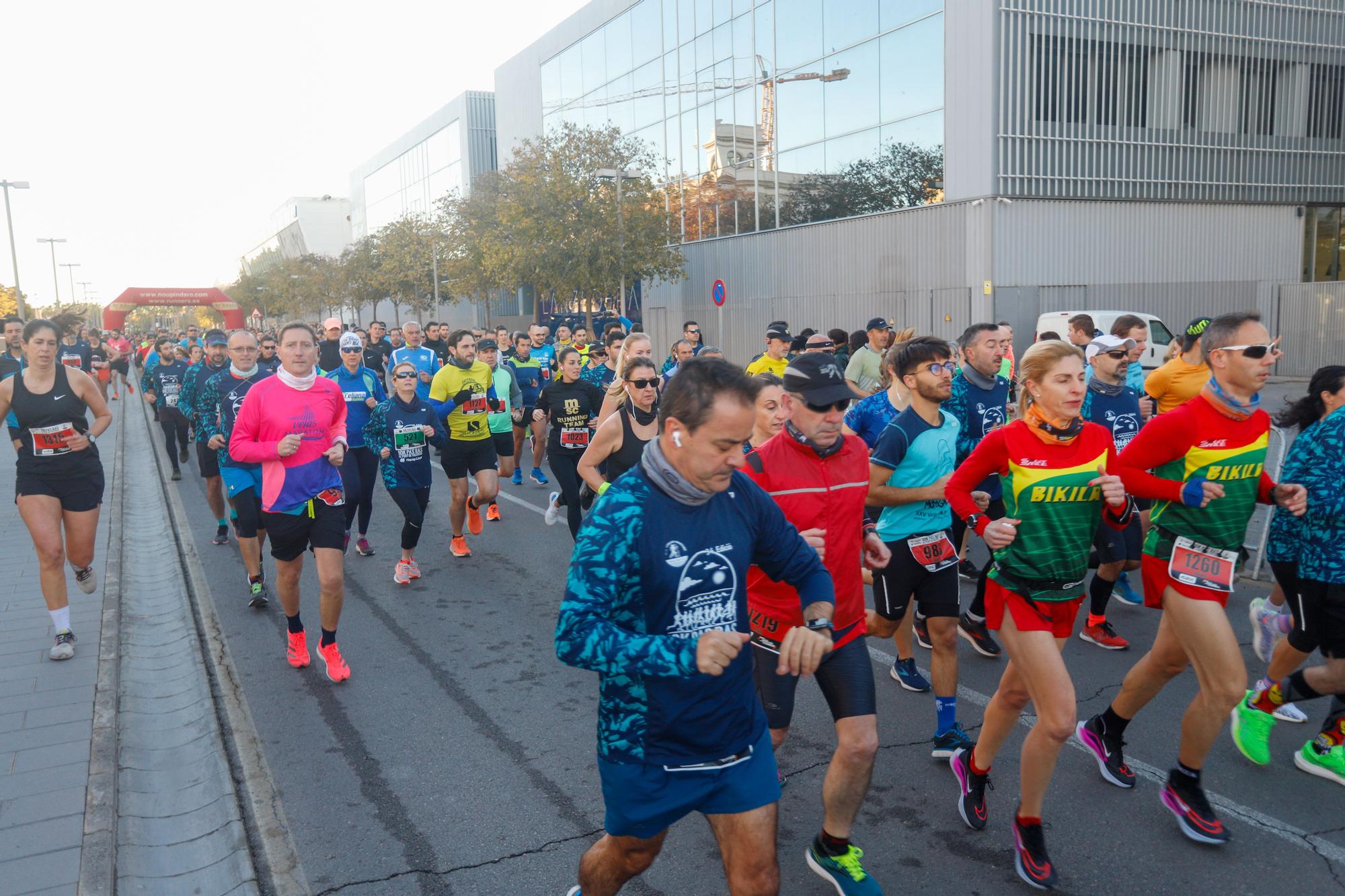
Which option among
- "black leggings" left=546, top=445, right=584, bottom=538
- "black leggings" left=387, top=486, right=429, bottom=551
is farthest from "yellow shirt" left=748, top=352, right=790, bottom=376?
"black leggings" left=387, top=486, right=429, bottom=551

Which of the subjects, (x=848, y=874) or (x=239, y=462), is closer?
(x=848, y=874)

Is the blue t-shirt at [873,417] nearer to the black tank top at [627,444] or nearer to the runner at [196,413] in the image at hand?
the black tank top at [627,444]

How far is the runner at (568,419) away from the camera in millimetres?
8906

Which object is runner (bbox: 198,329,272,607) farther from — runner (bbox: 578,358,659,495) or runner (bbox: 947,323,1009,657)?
runner (bbox: 947,323,1009,657)

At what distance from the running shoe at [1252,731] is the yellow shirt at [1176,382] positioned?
223 cm

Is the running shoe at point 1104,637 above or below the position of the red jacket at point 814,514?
below

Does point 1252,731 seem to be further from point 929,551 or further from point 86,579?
point 86,579


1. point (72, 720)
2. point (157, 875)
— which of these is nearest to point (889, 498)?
point (157, 875)

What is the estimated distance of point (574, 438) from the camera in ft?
29.7

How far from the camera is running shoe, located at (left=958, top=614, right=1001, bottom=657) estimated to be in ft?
20.3

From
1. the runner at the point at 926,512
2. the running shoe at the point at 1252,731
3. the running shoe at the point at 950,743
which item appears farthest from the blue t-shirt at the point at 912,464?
the running shoe at the point at 1252,731

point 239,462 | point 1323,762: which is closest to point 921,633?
point 1323,762

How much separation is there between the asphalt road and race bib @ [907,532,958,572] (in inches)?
38.0

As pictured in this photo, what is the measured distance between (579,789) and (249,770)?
1.66 meters
